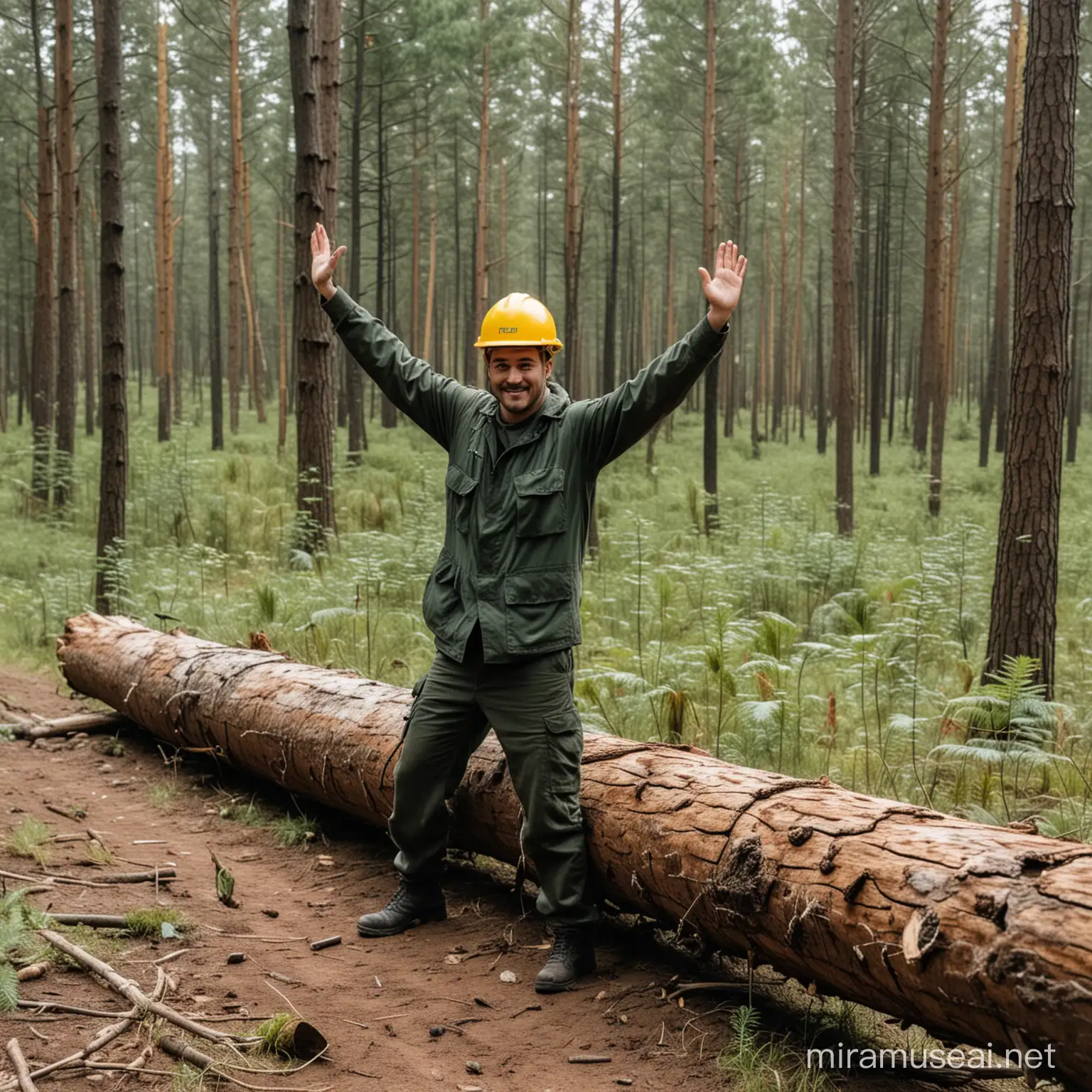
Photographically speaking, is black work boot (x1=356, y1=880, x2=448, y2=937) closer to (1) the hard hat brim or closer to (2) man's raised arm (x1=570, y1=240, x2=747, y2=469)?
(2) man's raised arm (x1=570, y1=240, x2=747, y2=469)

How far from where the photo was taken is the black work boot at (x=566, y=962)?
150 inches

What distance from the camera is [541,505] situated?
13.2ft

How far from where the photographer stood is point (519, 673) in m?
3.99

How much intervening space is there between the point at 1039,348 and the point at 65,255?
53.4 ft

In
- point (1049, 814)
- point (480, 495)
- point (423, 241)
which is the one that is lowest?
point (1049, 814)

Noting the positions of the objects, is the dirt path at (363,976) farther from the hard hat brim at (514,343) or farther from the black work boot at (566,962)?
the hard hat brim at (514,343)

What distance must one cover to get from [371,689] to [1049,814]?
374 centimetres

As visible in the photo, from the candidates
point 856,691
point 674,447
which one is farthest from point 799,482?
point 856,691

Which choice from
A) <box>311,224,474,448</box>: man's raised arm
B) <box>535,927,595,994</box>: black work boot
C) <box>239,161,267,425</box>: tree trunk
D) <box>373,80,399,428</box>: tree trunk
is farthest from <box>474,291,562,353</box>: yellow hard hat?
<box>239,161,267,425</box>: tree trunk

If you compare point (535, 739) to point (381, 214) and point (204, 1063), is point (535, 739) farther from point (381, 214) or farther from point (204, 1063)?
point (381, 214)

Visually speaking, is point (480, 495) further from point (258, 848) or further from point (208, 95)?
point (208, 95)

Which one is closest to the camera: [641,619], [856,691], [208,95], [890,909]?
[890,909]

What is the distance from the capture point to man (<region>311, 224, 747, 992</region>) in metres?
3.91

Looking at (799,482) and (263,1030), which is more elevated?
(799,482)
